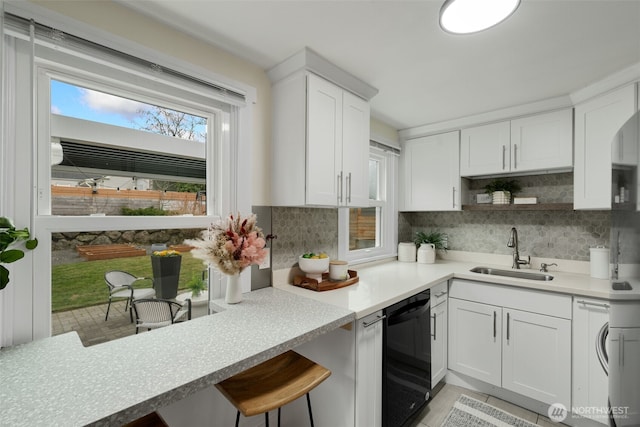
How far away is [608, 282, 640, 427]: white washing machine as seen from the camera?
808 millimetres

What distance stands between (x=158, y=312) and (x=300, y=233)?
3.33 ft

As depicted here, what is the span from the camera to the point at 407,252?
3.09 metres

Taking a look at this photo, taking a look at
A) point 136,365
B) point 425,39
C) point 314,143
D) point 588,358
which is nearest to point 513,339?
point 588,358

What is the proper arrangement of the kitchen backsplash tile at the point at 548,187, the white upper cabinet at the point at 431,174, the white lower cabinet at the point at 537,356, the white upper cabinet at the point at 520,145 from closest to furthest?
1. the white lower cabinet at the point at 537,356
2. the white upper cabinet at the point at 520,145
3. the kitchen backsplash tile at the point at 548,187
4. the white upper cabinet at the point at 431,174

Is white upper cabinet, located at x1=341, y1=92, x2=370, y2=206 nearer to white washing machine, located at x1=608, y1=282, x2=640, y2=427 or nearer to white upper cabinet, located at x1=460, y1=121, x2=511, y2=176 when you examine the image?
white upper cabinet, located at x1=460, y1=121, x2=511, y2=176

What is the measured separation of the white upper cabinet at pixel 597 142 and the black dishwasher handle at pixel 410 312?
142 centimetres

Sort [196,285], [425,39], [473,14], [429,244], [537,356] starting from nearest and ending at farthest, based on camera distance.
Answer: [473,14] < [425,39] < [196,285] < [537,356] < [429,244]

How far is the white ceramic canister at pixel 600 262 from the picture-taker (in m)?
2.17

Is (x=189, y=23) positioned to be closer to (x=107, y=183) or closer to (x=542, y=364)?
(x=107, y=183)

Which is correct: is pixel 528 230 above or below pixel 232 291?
above

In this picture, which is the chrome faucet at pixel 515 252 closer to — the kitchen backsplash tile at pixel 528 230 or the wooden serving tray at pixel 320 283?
the kitchen backsplash tile at pixel 528 230

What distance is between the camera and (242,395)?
1.20m

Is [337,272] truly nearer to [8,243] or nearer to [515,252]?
[8,243]

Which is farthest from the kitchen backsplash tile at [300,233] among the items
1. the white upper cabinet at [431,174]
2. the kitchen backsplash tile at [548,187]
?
the kitchen backsplash tile at [548,187]
